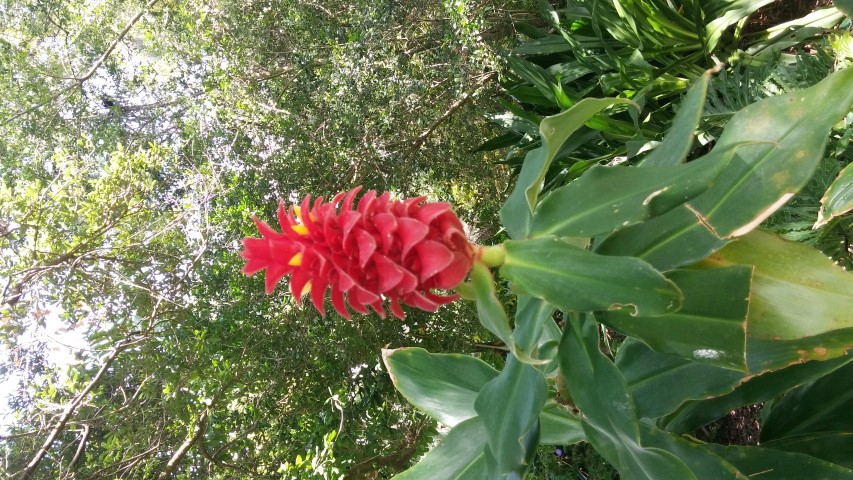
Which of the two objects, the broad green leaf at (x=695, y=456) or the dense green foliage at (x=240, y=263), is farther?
the dense green foliage at (x=240, y=263)

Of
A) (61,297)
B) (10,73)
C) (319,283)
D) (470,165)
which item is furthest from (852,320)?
(10,73)

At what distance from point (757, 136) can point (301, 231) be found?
897 millimetres

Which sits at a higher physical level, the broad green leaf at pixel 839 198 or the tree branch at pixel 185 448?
the tree branch at pixel 185 448

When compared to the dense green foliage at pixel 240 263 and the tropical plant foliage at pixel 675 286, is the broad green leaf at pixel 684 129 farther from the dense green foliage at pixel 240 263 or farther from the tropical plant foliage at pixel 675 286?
the dense green foliage at pixel 240 263

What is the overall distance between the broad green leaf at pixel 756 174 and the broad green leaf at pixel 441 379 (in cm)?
68

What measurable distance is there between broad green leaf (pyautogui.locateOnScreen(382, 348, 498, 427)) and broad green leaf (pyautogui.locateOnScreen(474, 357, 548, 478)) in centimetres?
33

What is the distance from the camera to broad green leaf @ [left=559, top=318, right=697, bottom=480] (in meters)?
1.08

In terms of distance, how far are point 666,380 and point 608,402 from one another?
282 mm

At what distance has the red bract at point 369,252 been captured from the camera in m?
0.95

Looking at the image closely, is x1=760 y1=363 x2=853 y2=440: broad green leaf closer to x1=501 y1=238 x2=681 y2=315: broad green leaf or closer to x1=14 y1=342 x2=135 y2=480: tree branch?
x1=501 y1=238 x2=681 y2=315: broad green leaf

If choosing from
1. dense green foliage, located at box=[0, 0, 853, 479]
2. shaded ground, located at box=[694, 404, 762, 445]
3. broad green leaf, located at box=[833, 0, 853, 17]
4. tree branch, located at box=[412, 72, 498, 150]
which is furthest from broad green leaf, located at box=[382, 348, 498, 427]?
tree branch, located at box=[412, 72, 498, 150]

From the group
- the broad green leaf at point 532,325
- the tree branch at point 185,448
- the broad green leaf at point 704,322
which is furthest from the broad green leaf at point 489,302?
the tree branch at point 185,448

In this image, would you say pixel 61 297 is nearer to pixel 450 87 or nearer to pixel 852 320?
pixel 450 87

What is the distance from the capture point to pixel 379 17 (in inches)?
144
